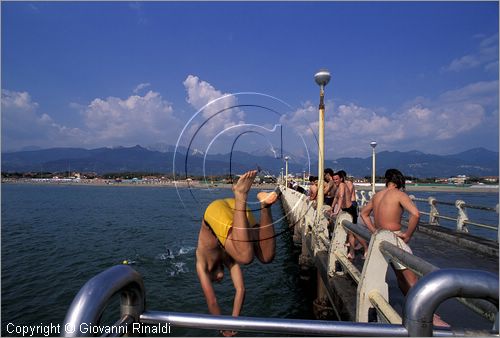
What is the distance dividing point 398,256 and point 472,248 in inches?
342

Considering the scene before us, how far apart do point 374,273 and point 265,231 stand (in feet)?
6.98

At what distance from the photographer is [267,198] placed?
2.42 meters

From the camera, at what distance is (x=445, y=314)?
458cm

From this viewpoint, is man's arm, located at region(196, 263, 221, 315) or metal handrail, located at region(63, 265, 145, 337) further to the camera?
man's arm, located at region(196, 263, 221, 315)

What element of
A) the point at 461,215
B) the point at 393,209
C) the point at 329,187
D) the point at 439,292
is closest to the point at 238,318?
the point at 439,292

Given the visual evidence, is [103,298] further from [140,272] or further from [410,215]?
[140,272]

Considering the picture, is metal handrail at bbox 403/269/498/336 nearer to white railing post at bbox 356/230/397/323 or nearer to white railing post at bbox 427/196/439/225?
white railing post at bbox 356/230/397/323

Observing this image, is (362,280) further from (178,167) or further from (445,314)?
(178,167)

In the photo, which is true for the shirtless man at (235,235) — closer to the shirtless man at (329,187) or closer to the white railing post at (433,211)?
the shirtless man at (329,187)

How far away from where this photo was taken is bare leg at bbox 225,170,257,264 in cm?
226

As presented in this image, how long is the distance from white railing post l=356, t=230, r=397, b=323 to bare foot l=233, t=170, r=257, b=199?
2.17 metres

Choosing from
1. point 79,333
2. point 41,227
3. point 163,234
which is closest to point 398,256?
point 79,333

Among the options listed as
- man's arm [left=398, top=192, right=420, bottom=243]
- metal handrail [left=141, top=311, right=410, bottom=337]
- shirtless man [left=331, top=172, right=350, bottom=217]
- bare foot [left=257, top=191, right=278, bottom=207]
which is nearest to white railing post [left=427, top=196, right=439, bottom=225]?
shirtless man [left=331, top=172, right=350, bottom=217]

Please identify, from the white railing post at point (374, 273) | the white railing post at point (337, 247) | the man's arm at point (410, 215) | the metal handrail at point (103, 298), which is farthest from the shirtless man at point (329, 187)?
the metal handrail at point (103, 298)
